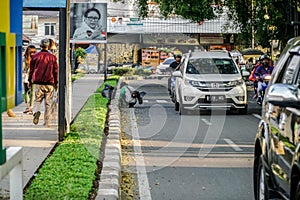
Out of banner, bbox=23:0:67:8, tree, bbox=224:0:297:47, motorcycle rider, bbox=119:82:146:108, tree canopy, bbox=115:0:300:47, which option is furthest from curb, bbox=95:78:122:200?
tree canopy, bbox=115:0:300:47

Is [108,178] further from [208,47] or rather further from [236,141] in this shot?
[208,47]

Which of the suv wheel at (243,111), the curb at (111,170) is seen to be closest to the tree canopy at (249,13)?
the suv wheel at (243,111)

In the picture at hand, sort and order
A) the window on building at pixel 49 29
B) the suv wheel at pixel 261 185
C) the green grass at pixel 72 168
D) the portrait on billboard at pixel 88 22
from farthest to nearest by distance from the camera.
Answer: the window on building at pixel 49 29 → the portrait on billboard at pixel 88 22 → the green grass at pixel 72 168 → the suv wheel at pixel 261 185

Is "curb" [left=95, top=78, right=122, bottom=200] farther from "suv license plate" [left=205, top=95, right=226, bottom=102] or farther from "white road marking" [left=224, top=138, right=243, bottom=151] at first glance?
"suv license plate" [left=205, top=95, right=226, bottom=102]

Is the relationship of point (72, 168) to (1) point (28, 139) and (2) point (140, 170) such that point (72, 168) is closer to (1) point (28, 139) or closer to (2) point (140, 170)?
(2) point (140, 170)

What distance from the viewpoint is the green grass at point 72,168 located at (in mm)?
8266

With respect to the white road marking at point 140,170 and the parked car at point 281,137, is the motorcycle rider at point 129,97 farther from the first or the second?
the parked car at point 281,137

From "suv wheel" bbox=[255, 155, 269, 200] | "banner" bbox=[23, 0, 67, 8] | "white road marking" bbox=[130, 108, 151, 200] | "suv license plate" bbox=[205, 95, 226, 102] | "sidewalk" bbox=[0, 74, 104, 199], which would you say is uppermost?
"banner" bbox=[23, 0, 67, 8]

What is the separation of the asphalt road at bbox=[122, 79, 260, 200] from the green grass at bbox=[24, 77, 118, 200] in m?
0.80

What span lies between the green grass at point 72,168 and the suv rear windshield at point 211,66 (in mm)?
6602

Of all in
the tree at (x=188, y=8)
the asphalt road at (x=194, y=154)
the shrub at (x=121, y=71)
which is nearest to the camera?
the asphalt road at (x=194, y=154)

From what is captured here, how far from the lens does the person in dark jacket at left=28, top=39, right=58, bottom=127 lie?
14977mm

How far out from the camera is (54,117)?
Answer: 54.4 feet

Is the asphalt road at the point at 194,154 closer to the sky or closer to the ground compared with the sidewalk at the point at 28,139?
closer to the ground
